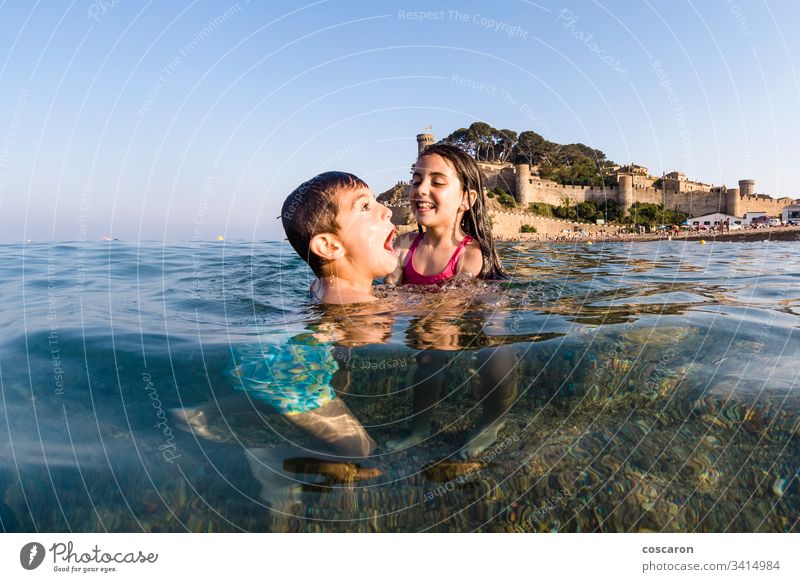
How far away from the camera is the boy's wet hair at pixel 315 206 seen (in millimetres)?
3613

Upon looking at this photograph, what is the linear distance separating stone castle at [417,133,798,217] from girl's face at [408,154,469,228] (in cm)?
5854

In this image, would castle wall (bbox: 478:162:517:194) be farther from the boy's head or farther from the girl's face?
the boy's head

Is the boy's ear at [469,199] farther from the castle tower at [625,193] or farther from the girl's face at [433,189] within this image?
the castle tower at [625,193]

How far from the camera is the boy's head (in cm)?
362

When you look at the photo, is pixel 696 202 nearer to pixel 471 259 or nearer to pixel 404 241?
pixel 404 241

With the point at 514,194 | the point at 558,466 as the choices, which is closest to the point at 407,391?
the point at 558,466

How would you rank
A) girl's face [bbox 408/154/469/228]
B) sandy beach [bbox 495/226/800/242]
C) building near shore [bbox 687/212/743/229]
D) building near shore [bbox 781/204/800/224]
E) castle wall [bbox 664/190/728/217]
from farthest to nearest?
castle wall [bbox 664/190/728/217]
building near shore [bbox 781/204/800/224]
building near shore [bbox 687/212/743/229]
sandy beach [bbox 495/226/800/242]
girl's face [bbox 408/154/469/228]

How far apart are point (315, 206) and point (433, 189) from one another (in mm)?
1541

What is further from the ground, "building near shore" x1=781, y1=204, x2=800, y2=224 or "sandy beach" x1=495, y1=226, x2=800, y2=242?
"building near shore" x1=781, y1=204, x2=800, y2=224

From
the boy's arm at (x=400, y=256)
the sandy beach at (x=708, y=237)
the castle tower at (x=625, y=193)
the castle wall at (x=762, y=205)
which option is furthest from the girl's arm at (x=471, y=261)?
the castle wall at (x=762, y=205)

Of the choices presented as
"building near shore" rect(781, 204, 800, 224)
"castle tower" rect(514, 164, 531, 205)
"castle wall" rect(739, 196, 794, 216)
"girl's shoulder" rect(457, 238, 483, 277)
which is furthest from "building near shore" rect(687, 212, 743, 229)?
"girl's shoulder" rect(457, 238, 483, 277)

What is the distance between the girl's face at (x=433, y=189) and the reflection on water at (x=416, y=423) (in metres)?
1.01

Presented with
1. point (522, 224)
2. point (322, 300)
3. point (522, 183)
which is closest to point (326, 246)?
point (322, 300)

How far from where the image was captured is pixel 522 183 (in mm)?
61812
